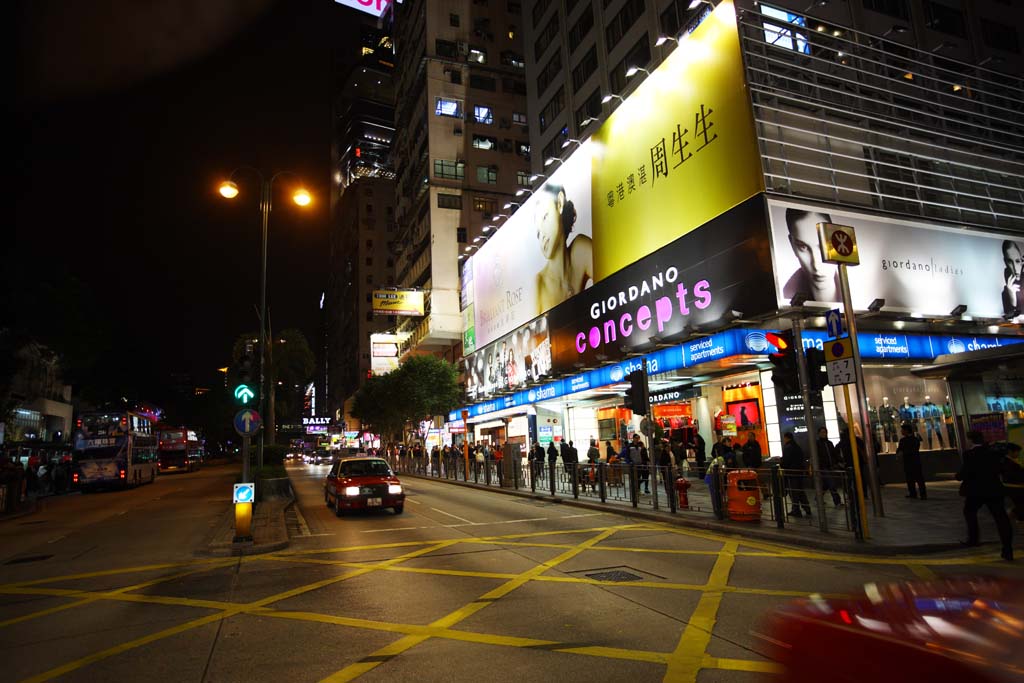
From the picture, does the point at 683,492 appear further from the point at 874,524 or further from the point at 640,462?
the point at 640,462

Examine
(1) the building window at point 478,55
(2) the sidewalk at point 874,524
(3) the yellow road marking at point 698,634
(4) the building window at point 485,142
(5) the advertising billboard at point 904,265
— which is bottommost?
(2) the sidewalk at point 874,524

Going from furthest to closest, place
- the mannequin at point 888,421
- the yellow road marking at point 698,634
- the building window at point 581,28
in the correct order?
1. the building window at point 581,28
2. the mannequin at point 888,421
3. the yellow road marking at point 698,634

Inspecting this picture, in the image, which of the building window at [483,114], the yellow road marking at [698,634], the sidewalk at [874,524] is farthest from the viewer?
the building window at [483,114]

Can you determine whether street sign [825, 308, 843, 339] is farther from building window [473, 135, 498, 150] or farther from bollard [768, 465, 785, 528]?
building window [473, 135, 498, 150]

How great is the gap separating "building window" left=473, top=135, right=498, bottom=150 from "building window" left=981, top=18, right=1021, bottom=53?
41561 millimetres

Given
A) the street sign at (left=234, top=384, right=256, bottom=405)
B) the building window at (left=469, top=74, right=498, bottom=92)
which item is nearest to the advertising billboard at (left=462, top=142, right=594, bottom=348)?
the street sign at (left=234, top=384, right=256, bottom=405)

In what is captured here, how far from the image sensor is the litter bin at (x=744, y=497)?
12078 mm

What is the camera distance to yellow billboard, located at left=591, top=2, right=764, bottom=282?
18312 millimetres

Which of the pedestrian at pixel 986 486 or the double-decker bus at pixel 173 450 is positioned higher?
the double-decker bus at pixel 173 450

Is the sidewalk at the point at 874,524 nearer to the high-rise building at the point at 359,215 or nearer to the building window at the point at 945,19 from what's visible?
the building window at the point at 945,19

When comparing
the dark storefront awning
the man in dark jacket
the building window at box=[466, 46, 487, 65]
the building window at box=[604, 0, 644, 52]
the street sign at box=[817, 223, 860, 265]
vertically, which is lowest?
the man in dark jacket

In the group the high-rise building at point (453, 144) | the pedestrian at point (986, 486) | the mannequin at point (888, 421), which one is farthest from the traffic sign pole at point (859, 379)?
the high-rise building at point (453, 144)

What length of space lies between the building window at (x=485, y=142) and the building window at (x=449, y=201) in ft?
22.5

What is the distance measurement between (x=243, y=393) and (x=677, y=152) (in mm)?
16338
